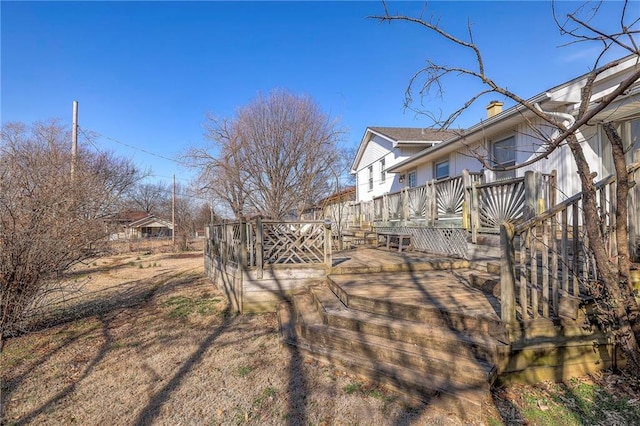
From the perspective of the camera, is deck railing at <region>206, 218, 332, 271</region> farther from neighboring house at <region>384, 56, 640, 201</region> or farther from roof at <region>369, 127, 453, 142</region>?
roof at <region>369, 127, 453, 142</region>

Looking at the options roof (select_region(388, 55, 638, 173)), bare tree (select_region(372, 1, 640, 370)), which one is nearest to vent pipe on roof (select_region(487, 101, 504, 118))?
roof (select_region(388, 55, 638, 173))

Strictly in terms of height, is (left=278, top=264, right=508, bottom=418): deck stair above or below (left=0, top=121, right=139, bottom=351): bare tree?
below

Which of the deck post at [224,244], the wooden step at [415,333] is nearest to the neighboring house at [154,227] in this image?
the deck post at [224,244]

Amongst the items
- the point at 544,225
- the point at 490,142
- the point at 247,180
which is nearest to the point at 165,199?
the point at 247,180

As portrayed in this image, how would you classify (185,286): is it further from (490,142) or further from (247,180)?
(490,142)

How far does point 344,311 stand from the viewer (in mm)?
4145

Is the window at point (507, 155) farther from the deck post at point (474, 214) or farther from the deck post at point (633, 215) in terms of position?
the deck post at point (633, 215)

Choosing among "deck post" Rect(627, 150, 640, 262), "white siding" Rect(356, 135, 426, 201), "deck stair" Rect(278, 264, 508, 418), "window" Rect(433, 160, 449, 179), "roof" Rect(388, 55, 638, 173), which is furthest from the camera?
"white siding" Rect(356, 135, 426, 201)

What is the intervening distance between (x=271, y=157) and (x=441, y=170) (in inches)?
242

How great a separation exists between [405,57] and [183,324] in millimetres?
5248

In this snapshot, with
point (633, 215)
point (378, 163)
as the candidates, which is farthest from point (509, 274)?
point (378, 163)

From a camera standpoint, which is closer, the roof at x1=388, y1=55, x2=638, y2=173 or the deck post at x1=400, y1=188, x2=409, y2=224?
the roof at x1=388, y1=55, x2=638, y2=173

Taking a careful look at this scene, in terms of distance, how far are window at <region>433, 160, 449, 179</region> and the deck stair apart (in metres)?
7.23

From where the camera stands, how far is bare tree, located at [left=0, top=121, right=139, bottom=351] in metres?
4.39
